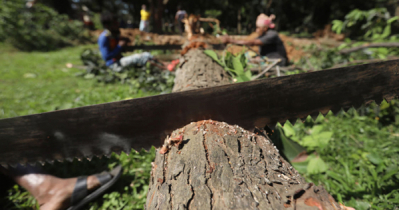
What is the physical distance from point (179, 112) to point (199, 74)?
0.82 meters

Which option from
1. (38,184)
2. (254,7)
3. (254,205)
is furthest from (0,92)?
(254,7)

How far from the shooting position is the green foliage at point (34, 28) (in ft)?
24.6

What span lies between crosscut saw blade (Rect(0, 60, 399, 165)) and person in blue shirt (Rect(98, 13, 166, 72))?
2.75 m

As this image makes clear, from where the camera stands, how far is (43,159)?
1429 mm

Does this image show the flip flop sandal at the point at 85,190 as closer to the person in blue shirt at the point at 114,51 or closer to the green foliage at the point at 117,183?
the green foliage at the point at 117,183

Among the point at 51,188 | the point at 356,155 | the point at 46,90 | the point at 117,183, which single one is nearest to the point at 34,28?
the point at 46,90

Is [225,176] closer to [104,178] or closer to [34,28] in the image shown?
[104,178]

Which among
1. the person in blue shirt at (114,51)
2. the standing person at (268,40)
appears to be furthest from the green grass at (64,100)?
the standing person at (268,40)

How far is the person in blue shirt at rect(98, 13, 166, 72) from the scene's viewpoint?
3.95 meters

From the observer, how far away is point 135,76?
4.01 m

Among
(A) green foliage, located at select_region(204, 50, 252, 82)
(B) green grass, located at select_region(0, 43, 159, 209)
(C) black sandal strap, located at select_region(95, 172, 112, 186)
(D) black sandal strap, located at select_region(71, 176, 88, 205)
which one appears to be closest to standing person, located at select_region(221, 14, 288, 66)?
(A) green foliage, located at select_region(204, 50, 252, 82)

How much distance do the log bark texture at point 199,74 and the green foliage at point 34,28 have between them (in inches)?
344

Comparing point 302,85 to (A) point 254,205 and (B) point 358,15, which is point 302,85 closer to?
(A) point 254,205

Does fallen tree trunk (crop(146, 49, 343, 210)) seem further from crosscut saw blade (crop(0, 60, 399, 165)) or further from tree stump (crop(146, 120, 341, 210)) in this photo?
crosscut saw blade (crop(0, 60, 399, 165))
